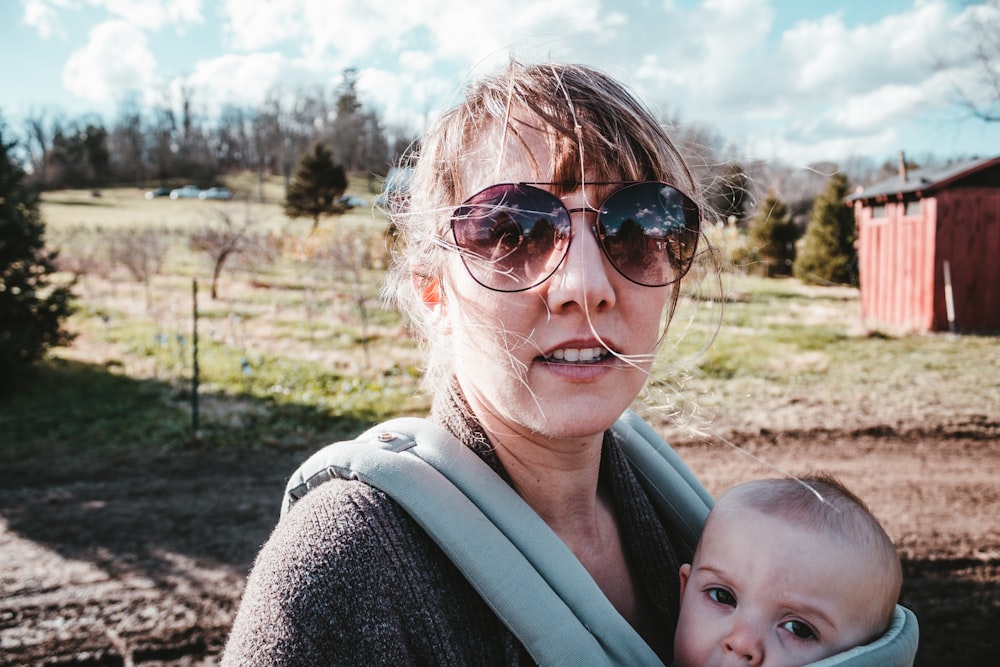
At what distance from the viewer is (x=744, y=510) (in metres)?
1.52

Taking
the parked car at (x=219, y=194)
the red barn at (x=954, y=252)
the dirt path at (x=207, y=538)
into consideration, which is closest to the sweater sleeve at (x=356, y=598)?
the dirt path at (x=207, y=538)

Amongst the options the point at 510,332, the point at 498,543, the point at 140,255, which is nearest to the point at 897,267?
the point at 510,332

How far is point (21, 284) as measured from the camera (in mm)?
Result: 9109

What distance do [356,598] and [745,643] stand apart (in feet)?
2.88

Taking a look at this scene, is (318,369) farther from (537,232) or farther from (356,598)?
(356,598)

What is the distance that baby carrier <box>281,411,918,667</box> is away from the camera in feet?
3.30

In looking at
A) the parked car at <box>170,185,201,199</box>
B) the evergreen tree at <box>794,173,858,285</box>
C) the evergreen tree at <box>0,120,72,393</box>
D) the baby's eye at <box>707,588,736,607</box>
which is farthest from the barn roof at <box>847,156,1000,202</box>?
the parked car at <box>170,185,201,199</box>

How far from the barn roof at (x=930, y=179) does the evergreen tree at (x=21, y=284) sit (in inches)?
626

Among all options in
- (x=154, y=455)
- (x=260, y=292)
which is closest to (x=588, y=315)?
(x=154, y=455)

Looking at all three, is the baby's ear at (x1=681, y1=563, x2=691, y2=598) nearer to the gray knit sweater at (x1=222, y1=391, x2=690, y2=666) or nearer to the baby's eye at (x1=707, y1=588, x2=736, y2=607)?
the baby's eye at (x1=707, y1=588, x2=736, y2=607)

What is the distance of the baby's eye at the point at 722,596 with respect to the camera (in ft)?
4.74

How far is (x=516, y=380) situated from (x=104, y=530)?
552cm

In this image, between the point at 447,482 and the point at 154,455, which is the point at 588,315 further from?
the point at 154,455

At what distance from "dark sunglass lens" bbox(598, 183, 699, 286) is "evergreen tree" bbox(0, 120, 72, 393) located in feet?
33.1
